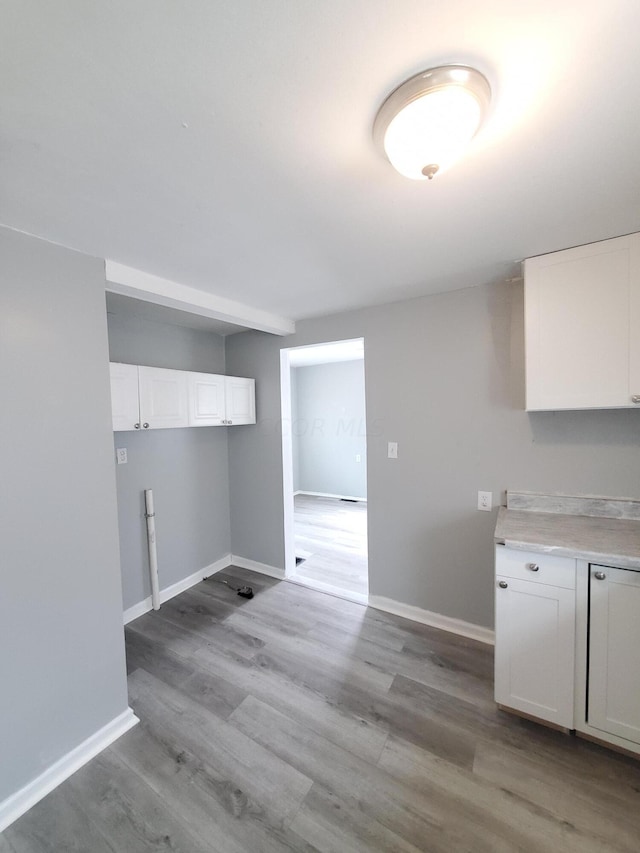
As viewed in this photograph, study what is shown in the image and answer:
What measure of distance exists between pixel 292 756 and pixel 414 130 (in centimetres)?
240

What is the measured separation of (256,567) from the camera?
3.30 meters

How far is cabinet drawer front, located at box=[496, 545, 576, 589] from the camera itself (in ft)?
4.86

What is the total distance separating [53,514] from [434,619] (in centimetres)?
246

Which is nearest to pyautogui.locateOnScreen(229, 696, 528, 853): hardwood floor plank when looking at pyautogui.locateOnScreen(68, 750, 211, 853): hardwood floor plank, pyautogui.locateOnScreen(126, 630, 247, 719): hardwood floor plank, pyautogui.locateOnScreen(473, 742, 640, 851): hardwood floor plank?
pyautogui.locateOnScreen(126, 630, 247, 719): hardwood floor plank

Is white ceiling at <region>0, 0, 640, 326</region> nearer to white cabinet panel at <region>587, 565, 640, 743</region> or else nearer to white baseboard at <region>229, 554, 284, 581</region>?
white cabinet panel at <region>587, 565, 640, 743</region>

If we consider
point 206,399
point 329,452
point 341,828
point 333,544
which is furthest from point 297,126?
point 329,452

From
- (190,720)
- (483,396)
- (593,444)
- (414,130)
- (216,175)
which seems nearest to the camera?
(414,130)

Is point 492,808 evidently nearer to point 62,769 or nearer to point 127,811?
point 127,811

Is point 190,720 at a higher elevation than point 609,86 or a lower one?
lower

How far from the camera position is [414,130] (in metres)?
0.84

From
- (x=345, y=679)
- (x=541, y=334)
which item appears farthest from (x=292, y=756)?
(x=541, y=334)

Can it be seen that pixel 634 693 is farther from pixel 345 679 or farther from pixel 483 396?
pixel 483 396

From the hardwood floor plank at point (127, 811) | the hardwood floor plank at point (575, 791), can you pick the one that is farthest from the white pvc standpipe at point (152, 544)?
the hardwood floor plank at point (575, 791)

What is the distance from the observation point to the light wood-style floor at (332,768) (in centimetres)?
122
